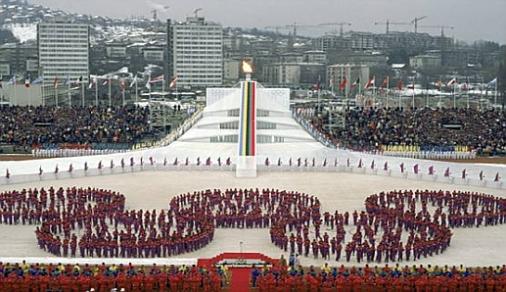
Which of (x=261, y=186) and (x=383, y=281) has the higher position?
(x=261, y=186)

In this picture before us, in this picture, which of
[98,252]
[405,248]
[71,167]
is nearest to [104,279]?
[98,252]

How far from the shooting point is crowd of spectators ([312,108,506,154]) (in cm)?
5209

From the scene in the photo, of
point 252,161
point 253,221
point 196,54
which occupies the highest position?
point 196,54

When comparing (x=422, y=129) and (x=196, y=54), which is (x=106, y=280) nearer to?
(x=422, y=129)

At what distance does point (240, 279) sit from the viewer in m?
20.4

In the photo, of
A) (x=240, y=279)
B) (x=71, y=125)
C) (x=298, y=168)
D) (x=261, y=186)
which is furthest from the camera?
(x=71, y=125)

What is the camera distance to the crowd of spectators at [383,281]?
18.9 metres

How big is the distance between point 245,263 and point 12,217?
1137cm

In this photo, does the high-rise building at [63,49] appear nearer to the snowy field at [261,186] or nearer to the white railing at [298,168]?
the white railing at [298,168]

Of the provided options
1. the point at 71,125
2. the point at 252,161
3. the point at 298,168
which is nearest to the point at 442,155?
the point at 298,168

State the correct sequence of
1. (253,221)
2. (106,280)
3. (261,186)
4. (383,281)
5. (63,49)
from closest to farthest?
(106,280)
(383,281)
(253,221)
(261,186)
(63,49)

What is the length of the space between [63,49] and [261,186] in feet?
358

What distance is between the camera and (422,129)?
57.2 metres

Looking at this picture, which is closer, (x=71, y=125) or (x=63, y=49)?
(x=71, y=125)
